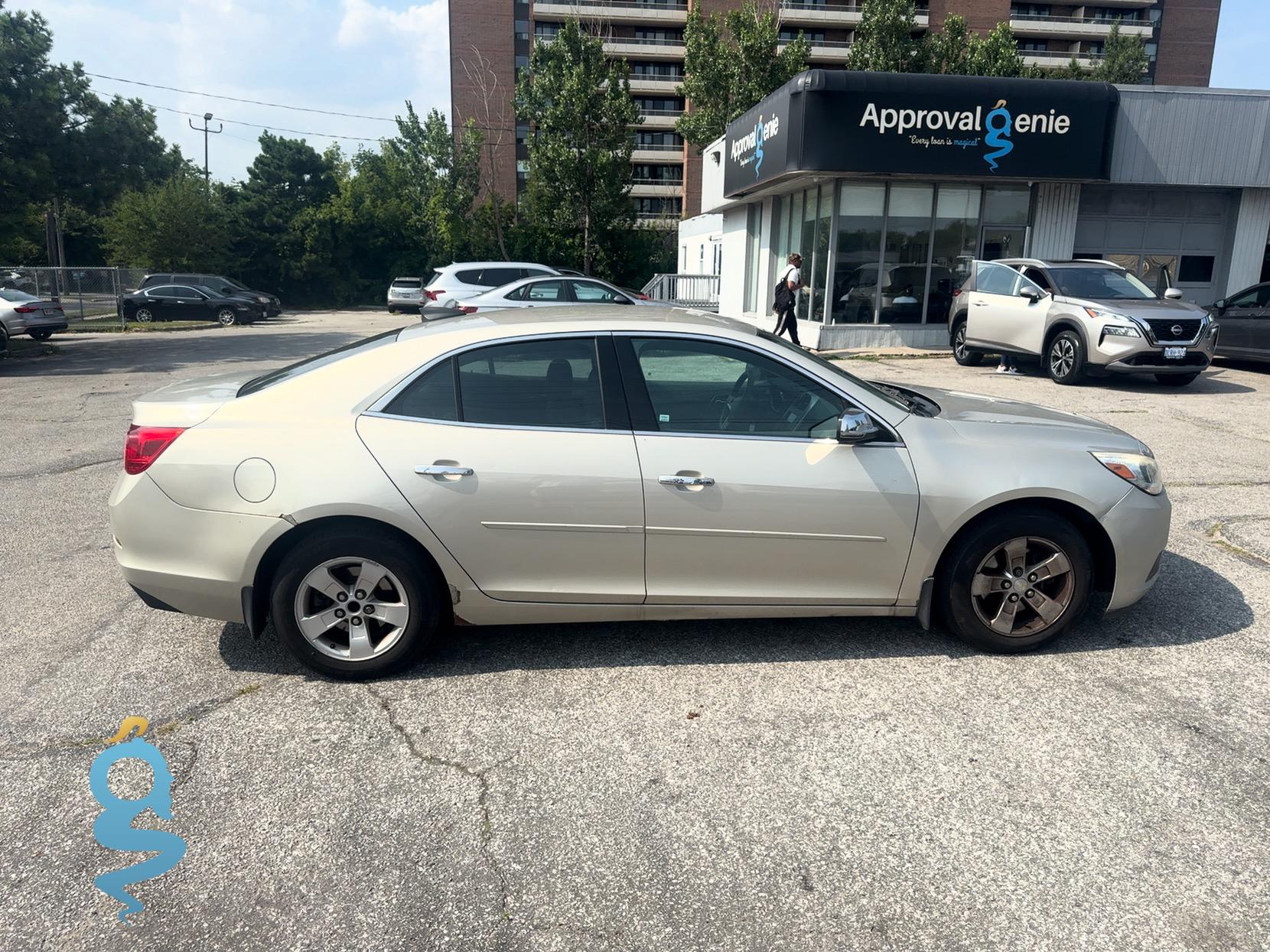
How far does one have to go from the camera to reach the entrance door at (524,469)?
385 cm

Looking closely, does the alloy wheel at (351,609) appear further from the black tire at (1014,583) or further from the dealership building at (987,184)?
the dealership building at (987,184)

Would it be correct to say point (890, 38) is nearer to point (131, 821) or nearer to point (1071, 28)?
point (1071, 28)

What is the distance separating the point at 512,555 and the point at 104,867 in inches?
70.3

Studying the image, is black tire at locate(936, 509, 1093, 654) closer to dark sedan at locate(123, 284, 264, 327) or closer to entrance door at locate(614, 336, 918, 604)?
entrance door at locate(614, 336, 918, 604)

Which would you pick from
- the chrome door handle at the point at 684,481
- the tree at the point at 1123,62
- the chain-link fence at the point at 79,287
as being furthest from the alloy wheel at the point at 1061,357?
the tree at the point at 1123,62

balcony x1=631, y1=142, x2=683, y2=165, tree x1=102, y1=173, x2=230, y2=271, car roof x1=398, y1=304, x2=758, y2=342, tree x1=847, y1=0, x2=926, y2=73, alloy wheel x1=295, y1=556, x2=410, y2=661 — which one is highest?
tree x1=847, y1=0, x2=926, y2=73

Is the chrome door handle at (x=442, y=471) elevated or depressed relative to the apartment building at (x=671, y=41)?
depressed

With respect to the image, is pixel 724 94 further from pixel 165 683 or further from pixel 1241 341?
pixel 165 683

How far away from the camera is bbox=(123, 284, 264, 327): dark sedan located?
30844mm

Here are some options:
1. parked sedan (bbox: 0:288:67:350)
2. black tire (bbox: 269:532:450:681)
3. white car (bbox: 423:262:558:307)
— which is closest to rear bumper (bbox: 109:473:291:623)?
black tire (bbox: 269:532:450:681)

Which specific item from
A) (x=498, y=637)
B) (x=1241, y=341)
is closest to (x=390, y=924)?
(x=498, y=637)

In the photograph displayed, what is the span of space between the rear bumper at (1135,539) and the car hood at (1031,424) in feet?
0.93

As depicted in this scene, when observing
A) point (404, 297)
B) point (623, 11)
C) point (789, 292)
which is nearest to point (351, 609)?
Answer: point (789, 292)

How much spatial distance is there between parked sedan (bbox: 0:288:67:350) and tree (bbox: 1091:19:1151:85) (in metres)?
56.7
